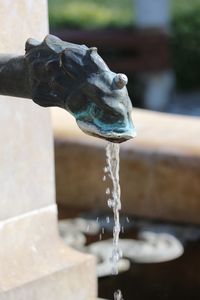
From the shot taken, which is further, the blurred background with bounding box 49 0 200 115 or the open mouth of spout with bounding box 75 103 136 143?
the blurred background with bounding box 49 0 200 115

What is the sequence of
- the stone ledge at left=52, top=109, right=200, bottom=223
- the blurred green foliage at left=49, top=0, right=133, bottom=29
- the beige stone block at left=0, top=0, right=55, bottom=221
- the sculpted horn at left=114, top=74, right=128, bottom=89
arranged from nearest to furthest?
1. the sculpted horn at left=114, top=74, right=128, bottom=89
2. the beige stone block at left=0, top=0, right=55, bottom=221
3. the stone ledge at left=52, top=109, right=200, bottom=223
4. the blurred green foliage at left=49, top=0, right=133, bottom=29

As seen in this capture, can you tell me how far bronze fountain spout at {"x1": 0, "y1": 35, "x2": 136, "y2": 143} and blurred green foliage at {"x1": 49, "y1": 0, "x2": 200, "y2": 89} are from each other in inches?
321

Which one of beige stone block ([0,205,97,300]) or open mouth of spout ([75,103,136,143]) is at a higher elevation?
open mouth of spout ([75,103,136,143])

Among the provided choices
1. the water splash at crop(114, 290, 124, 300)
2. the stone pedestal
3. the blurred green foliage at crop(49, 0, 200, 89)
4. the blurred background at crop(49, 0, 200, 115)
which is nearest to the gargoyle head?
the stone pedestal

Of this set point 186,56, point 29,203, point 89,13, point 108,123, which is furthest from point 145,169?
point 89,13

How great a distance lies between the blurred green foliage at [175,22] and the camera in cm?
1040

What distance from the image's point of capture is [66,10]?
1373 centimetres

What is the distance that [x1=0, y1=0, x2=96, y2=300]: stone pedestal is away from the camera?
2209 mm

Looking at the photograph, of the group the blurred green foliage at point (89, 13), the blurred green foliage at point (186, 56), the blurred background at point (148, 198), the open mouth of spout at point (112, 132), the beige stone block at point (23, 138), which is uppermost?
the open mouth of spout at point (112, 132)

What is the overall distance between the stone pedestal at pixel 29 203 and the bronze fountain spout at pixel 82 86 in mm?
465

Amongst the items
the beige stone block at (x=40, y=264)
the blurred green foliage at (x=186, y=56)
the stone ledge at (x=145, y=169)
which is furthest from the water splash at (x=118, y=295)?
the blurred green foliage at (x=186, y=56)

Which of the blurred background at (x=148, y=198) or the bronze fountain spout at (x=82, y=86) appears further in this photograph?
the blurred background at (x=148, y=198)

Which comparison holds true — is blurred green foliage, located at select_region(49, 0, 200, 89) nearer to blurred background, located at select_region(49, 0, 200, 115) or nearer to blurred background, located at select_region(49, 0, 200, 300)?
blurred background, located at select_region(49, 0, 200, 115)

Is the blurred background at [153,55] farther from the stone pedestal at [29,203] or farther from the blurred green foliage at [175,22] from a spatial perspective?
the stone pedestal at [29,203]
